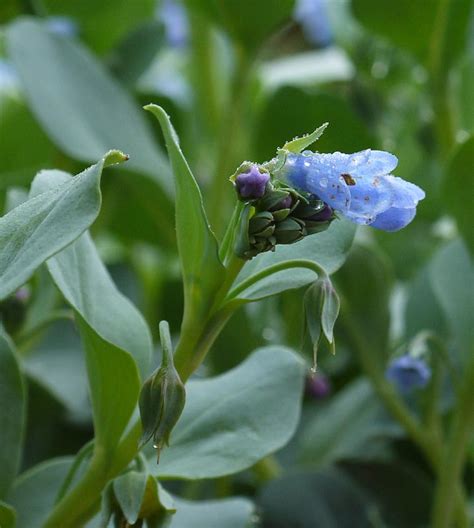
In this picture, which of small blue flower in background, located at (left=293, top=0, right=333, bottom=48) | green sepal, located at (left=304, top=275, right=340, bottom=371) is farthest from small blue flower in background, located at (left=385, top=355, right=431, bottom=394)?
small blue flower in background, located at (left=293, top=0, right=333, bottom=48)

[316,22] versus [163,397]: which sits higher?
[163,397]

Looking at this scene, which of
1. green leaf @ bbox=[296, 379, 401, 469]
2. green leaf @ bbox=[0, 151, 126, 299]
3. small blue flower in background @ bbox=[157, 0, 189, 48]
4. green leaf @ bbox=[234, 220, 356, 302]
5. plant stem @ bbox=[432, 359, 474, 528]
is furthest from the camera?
small blue flower in background @ bbox=[157, 0, 189, 48]

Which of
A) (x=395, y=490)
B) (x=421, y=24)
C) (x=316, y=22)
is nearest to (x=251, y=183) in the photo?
(x=395, y=490)

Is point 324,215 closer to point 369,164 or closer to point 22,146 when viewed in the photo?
point 369,164

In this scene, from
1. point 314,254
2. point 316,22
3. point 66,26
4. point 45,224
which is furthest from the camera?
point 316,22

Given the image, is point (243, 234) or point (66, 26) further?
point (66, 26)

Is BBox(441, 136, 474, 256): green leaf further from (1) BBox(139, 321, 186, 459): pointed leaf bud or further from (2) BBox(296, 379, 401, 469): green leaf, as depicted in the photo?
(1) BBox(139, 321, 186, 459): pointed leaf bud

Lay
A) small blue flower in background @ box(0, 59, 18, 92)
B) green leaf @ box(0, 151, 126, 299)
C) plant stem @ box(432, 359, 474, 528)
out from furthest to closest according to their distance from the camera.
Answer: small blue flower in background @ box(0, 59, 18, 92) → plant stem @ box(432, 359, 474, 528) → green leaf @ box(0, 151, 126, 299)
